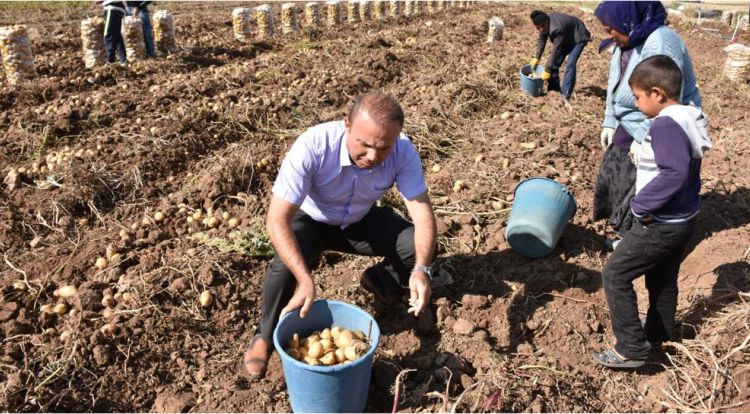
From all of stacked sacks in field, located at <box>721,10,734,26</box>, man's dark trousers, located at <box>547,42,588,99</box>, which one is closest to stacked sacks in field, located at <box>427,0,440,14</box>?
stacked sacks in field, located at <box>721,10,734,26</box>

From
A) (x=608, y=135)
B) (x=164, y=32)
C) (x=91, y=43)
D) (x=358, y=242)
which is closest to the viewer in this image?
(x=358, y=242)

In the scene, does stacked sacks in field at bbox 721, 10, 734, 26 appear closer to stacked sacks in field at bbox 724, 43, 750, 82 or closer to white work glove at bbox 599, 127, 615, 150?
stacked sacks in field at bbox 724, 43, 750, 82

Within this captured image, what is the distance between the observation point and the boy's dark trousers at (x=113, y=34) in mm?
7311

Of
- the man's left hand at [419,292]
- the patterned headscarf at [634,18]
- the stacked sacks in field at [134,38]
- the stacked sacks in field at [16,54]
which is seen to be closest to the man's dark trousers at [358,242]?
the man's left hand at [419,292]

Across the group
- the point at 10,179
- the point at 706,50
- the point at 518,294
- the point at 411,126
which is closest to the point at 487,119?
the point at 411,126

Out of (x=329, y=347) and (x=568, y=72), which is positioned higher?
(x=568, y=72)

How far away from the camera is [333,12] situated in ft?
44.1

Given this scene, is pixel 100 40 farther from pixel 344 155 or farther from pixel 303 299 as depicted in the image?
pixel 303 299

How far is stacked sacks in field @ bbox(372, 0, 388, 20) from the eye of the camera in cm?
1592

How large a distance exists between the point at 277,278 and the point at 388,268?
63 cm

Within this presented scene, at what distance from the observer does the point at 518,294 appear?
308cm

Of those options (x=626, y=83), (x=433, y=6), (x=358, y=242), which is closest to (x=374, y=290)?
(x=358, y=242)

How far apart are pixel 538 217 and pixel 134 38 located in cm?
657

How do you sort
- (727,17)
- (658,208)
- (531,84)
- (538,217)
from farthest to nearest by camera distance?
(727,17)
(531,84)
(538,217)
(658,208)
